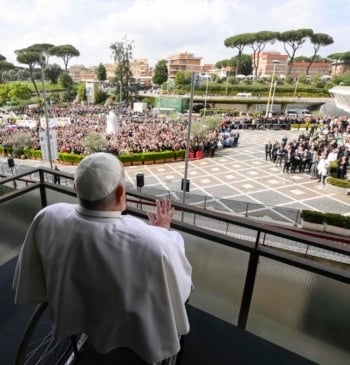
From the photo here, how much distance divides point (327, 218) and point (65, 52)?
8708 cm

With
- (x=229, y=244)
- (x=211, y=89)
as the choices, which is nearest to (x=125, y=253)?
(x=229, y=244)

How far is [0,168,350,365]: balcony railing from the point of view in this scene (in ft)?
5.80

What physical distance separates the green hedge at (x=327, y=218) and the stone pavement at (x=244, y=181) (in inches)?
68.3

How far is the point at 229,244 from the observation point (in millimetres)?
1917

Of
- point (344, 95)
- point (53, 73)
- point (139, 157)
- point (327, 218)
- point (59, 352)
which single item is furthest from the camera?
point (53, 73)

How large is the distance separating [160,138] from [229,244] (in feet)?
55.4

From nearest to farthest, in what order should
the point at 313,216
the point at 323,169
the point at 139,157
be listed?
the point at 313,216
the point at 323,169
the point at 139,157

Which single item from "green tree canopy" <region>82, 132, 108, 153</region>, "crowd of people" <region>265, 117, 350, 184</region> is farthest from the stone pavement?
"green tree canopy" <region>82, 132, 108, 153</region>

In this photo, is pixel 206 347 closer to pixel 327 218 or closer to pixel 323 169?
pixel 327 218

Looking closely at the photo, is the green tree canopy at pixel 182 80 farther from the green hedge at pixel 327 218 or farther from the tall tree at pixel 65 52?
the green hedge at pixel 327 218

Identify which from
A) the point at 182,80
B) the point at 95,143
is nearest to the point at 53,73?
the point at 182,80

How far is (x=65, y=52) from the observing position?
79688mm


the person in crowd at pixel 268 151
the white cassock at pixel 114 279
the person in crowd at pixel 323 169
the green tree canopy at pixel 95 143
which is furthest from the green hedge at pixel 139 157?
the white cassock at pixel 114 279

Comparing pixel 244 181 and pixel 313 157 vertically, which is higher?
pixel 313 157
